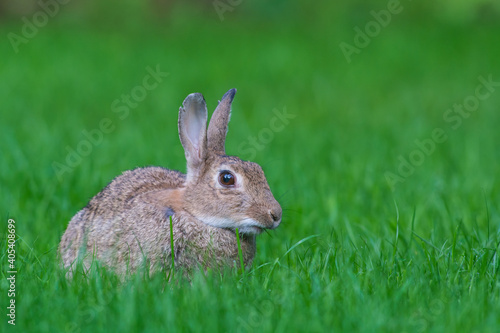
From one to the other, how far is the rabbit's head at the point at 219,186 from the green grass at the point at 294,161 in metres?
0.28

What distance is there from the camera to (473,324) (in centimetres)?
316

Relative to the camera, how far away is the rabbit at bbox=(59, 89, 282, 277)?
155 inches

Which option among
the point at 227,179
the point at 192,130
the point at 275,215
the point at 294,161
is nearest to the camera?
the point at 275,215

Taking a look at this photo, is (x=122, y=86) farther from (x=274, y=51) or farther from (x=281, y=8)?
(x=281, y=8)

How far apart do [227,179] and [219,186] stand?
5 centimetres

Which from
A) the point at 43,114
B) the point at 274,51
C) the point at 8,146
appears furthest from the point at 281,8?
the point at 8,146

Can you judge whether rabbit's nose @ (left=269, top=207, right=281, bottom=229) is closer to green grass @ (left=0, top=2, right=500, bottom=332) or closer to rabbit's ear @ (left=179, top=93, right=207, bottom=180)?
green grass @ (left=0, top=2, right=500, bottom=332)

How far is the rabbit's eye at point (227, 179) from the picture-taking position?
4.03 metres

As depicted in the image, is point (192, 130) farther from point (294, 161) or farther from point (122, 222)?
point (294, 161)

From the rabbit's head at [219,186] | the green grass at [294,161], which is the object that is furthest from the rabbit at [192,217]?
the green grass at [294,161]

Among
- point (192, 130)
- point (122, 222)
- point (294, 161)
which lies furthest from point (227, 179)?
point (294, 161)

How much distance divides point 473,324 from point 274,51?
31.8 feet

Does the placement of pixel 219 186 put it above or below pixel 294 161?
below

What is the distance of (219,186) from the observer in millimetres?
4023
